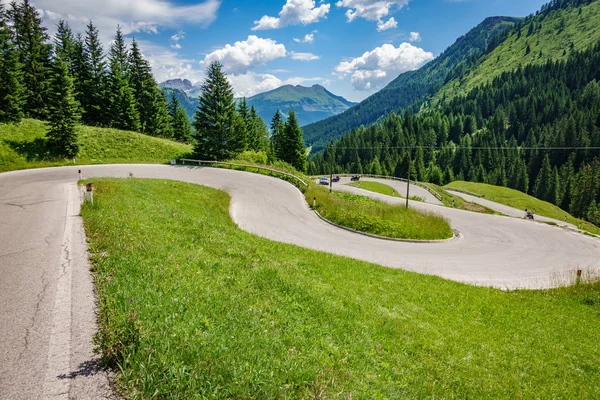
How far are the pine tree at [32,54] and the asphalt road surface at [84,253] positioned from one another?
816 inches

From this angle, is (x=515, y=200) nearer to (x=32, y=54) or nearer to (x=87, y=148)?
(x=87, y=148)

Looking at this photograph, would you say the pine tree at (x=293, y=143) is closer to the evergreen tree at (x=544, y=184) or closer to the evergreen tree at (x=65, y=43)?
the evergreen tree at (x=65, y=43)

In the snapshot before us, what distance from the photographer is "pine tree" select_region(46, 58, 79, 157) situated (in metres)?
33.1

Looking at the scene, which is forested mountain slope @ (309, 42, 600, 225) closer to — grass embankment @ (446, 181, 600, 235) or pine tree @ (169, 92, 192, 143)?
grass embankment @ (446, 181, 600, 235)

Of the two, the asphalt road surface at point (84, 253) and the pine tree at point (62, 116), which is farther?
the pine tree at point (62, 116)

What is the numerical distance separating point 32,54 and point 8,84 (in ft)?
40.3

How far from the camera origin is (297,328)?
622 centimetres

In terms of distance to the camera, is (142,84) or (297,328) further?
(142,84)

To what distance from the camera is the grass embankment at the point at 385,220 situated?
2356 cm

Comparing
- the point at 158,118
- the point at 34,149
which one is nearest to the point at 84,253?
the point at 34,149

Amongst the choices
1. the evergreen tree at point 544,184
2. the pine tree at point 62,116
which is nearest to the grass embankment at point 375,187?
the pine tree at point 62,116

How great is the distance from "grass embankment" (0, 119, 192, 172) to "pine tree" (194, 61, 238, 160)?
454cm

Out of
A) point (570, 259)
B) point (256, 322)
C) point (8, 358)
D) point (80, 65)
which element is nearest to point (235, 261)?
point (256, 322)

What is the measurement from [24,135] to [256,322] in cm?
4228
